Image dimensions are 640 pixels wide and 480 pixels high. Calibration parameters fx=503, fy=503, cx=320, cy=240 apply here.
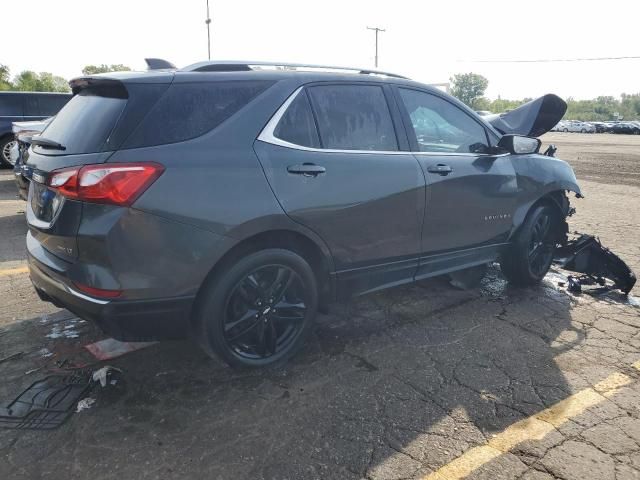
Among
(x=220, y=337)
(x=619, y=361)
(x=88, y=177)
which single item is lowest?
(x=619, y=361)

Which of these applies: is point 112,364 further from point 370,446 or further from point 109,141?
point 370,446

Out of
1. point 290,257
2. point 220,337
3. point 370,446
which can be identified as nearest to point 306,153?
point 290,257

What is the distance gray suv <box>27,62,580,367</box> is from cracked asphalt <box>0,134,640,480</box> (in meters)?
0.37

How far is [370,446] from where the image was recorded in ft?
8.04

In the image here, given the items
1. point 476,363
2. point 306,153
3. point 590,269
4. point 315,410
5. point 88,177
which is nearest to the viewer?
point 88,177

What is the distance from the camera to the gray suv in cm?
252

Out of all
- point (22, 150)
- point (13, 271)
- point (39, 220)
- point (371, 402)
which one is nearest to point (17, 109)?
point (22, 150)

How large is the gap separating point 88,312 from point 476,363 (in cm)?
237

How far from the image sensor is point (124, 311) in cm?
256

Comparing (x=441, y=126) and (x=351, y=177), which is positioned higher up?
(x=441, y=126)

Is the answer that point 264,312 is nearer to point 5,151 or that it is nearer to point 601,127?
point 5,151

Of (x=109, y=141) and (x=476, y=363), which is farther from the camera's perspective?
(x=476, y=363)

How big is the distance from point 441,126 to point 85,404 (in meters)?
3.08

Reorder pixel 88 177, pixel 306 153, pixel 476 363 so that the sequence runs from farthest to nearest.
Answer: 1. pixel 476 363
2. pixel 306 153
3. pixel 88 177
